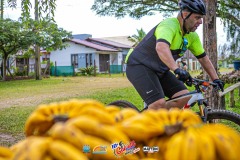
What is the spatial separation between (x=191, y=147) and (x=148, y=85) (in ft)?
9.41

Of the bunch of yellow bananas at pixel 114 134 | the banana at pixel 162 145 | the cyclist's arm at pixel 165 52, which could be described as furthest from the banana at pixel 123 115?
the cyclist's arm at pixel 165 52

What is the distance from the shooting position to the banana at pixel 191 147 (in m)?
0.79

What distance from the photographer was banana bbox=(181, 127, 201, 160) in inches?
31.3

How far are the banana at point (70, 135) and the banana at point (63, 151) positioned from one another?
0.01m

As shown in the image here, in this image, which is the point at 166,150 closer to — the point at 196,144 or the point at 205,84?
the point at 196,144

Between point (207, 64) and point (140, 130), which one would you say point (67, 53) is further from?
point (140, 130)

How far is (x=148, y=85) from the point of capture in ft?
12.0

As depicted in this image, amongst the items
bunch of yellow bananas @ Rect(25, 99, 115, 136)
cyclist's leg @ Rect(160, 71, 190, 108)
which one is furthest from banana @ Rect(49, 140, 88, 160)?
cyclist's leg @ Rect(160, 71, 190, 108)

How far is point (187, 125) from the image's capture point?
923 millimetres

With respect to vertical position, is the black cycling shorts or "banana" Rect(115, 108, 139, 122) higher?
"banana" Rect(115, 108, 139, 122)

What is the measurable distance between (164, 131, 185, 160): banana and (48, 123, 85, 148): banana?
0.63 ft

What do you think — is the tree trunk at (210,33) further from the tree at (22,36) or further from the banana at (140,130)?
the tree at (22,36)

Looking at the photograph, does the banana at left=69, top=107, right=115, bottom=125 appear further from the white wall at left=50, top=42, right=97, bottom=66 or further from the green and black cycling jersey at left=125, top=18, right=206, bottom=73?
the white wall at left=50, top=42, right=97, bottom=66

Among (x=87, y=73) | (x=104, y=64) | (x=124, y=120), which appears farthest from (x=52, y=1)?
(x=104, y=64)
